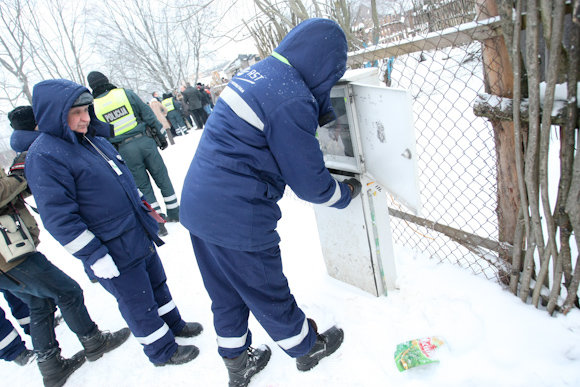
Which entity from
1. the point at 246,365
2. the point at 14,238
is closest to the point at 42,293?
the point at 14,238

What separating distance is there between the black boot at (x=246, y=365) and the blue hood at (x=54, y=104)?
1.65 meters

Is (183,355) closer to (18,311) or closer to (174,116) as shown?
(18,311)

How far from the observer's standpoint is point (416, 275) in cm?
238

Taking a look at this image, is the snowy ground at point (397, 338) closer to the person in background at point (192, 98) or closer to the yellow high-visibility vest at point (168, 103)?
the person in background at point (192, 98)

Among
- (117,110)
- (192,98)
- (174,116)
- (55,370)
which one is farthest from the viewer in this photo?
(174,116)

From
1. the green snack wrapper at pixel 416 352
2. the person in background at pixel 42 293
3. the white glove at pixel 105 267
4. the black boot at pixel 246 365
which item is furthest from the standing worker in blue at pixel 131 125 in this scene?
the green snack wrapper at pixel 416 352

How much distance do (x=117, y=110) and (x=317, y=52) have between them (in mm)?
3395

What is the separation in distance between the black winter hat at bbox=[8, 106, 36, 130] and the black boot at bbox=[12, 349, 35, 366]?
71.6 inches

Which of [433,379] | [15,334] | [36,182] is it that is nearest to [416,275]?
[433,379]

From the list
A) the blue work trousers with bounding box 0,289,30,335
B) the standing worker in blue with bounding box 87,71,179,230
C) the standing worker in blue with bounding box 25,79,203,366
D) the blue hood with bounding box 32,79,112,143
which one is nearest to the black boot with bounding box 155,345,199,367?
the standing worker in blue with bounding box 25,79,203,366

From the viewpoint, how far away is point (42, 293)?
2.33m

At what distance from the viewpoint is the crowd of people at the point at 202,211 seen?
153 cm

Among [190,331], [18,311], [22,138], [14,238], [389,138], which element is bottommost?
[190,331]

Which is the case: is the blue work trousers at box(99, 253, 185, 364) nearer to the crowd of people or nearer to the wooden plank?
the crowd of people
